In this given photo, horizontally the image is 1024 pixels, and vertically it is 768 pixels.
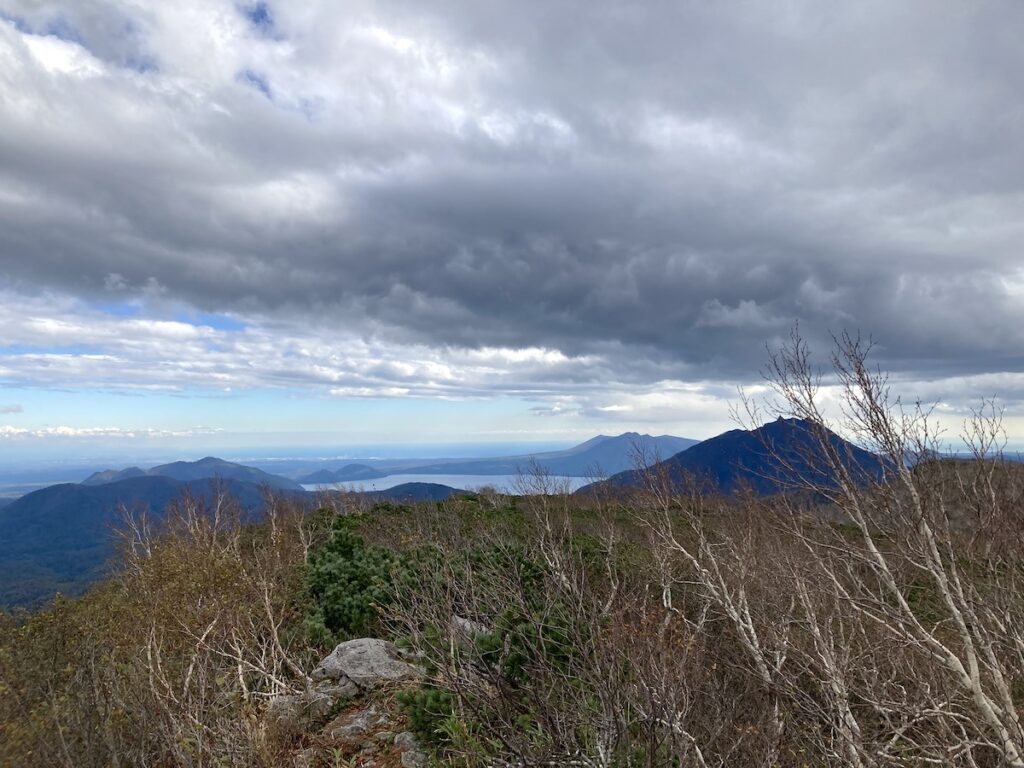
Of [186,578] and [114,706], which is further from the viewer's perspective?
[186,578]

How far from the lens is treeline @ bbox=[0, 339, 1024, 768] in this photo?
775cm

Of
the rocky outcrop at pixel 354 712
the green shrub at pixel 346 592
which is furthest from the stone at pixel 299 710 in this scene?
the green shrub at pixel 346 592

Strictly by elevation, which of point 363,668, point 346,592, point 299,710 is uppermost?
point 346,592

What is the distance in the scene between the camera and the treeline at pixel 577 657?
775cm

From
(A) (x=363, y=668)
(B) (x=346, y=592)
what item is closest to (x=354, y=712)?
(A) (x=363, y=668)

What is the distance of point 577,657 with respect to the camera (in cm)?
937

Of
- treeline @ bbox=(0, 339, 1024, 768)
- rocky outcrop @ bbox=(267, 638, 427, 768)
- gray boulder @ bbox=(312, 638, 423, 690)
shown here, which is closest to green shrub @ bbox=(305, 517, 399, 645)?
treeline @ bbox=(0, 339, 1024, 768)

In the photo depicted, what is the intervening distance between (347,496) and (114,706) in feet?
154

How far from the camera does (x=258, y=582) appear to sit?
15.9m

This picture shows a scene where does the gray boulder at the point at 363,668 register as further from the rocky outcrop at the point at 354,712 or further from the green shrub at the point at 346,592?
the green shrub at the point at 346,592

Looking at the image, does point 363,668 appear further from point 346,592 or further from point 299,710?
point 346,592

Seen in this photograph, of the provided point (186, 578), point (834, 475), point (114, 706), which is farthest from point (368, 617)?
point (834, 475)

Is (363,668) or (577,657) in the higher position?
(577,657)

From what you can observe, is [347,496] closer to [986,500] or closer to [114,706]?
[114,706]
